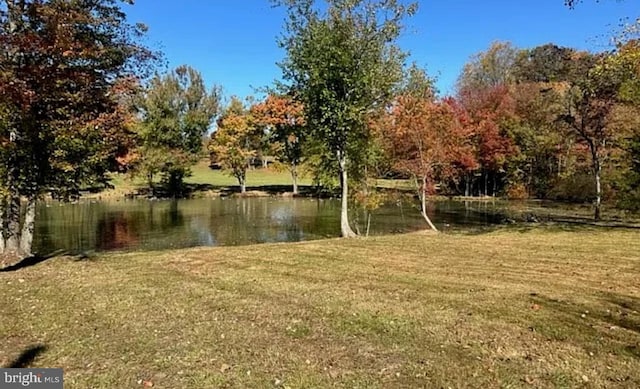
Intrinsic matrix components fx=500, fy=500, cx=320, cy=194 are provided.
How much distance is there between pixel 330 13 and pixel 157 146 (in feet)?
124

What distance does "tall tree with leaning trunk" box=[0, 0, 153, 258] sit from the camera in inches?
423

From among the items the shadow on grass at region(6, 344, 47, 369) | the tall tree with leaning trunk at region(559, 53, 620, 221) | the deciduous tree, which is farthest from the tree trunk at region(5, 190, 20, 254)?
the deciduous tree

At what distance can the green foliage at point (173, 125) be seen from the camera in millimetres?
49969

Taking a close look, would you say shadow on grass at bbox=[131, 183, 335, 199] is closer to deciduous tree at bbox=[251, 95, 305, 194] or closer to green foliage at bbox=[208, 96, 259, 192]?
deciduous tree at bbox=[251, 95, 305, 194]

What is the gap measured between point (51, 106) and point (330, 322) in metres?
8.66

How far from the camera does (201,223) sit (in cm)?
2838

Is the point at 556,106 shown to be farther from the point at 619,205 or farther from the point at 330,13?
the point at 330,13

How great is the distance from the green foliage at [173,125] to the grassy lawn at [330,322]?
4018 centimetres

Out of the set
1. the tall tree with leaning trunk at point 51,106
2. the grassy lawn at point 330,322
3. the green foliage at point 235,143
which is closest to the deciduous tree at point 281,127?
the green foliage at point 235,143

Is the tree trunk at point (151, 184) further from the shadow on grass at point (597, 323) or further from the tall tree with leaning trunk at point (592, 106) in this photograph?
the shadow on grass at point (597, 323)

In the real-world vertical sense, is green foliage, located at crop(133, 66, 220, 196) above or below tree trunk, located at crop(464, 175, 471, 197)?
above

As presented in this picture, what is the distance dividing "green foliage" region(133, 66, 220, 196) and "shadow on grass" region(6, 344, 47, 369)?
43.8 meters

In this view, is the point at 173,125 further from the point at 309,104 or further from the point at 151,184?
the point at 309,104

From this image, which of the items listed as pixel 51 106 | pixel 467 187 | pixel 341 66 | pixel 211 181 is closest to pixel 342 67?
pixel 341 66
